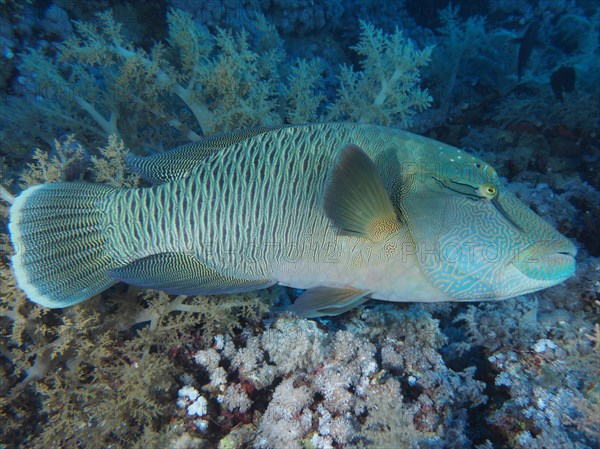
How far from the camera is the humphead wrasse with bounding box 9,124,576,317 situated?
92.7 inches

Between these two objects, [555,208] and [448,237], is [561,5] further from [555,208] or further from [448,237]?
[448,237]

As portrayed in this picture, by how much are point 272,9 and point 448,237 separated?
10.8 meters

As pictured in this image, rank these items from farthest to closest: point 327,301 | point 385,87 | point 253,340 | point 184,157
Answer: point 385,87 < point 253,340 < point 184,157 < point 327,301

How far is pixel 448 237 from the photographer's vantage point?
2.38 meters

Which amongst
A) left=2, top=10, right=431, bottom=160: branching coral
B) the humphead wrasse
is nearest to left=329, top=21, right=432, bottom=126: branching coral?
left=2, top=10, right=431, bottom=160: branching coral

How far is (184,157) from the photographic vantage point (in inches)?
110

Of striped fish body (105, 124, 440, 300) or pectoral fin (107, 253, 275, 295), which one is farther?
pectoral fin (107, 253, 275, 295)

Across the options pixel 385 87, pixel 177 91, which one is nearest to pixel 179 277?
pixel 177 91

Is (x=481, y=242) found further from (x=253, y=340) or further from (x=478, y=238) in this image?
(x=253, y=340)

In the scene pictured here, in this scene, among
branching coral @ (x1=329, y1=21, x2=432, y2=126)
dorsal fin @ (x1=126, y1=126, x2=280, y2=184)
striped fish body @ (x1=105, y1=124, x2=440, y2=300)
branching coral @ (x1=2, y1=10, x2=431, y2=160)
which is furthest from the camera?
branching coral @ (x1=329, y1=21, x2=432, y2=126)

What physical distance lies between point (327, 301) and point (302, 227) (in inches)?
21.1

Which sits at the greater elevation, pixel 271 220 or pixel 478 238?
pixel 478 238

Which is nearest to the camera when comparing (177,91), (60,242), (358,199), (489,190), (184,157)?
(358,199)

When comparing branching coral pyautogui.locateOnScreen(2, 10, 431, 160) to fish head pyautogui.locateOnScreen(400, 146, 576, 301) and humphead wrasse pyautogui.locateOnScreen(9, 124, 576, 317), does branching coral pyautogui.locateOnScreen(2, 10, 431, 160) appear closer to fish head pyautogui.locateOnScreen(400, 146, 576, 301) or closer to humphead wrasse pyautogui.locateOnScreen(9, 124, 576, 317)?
humphead wrasse pyautogui.locateOnScreen(9, 124, 576, 317)
